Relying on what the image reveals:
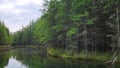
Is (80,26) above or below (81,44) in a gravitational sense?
above

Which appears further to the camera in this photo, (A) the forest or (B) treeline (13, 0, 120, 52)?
(B) treeline (13, 0, 120, 52)

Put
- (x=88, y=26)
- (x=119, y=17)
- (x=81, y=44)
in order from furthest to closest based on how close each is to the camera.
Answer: (x=81, y=44)
(x=88, y=26)
(x=119, y=17)

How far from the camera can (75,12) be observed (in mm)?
47344

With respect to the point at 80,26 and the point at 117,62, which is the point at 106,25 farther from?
the point at 117,62

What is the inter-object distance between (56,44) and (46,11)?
8.49 m

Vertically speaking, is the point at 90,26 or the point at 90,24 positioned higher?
the point at 90,24

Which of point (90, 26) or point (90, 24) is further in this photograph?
point (90, 26)

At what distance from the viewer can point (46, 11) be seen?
62438 millimetres

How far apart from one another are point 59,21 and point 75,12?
26.8 feet

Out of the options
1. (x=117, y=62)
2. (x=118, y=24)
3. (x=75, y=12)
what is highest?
(x=75, y=12)


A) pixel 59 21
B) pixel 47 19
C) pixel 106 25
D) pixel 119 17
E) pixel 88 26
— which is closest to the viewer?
pixel 119 17

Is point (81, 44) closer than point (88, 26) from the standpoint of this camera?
No

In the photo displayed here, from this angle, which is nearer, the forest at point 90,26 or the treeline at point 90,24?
the forest at point 90,26

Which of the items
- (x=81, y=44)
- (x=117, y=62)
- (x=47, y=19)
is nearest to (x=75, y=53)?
(x=81, y=44)
